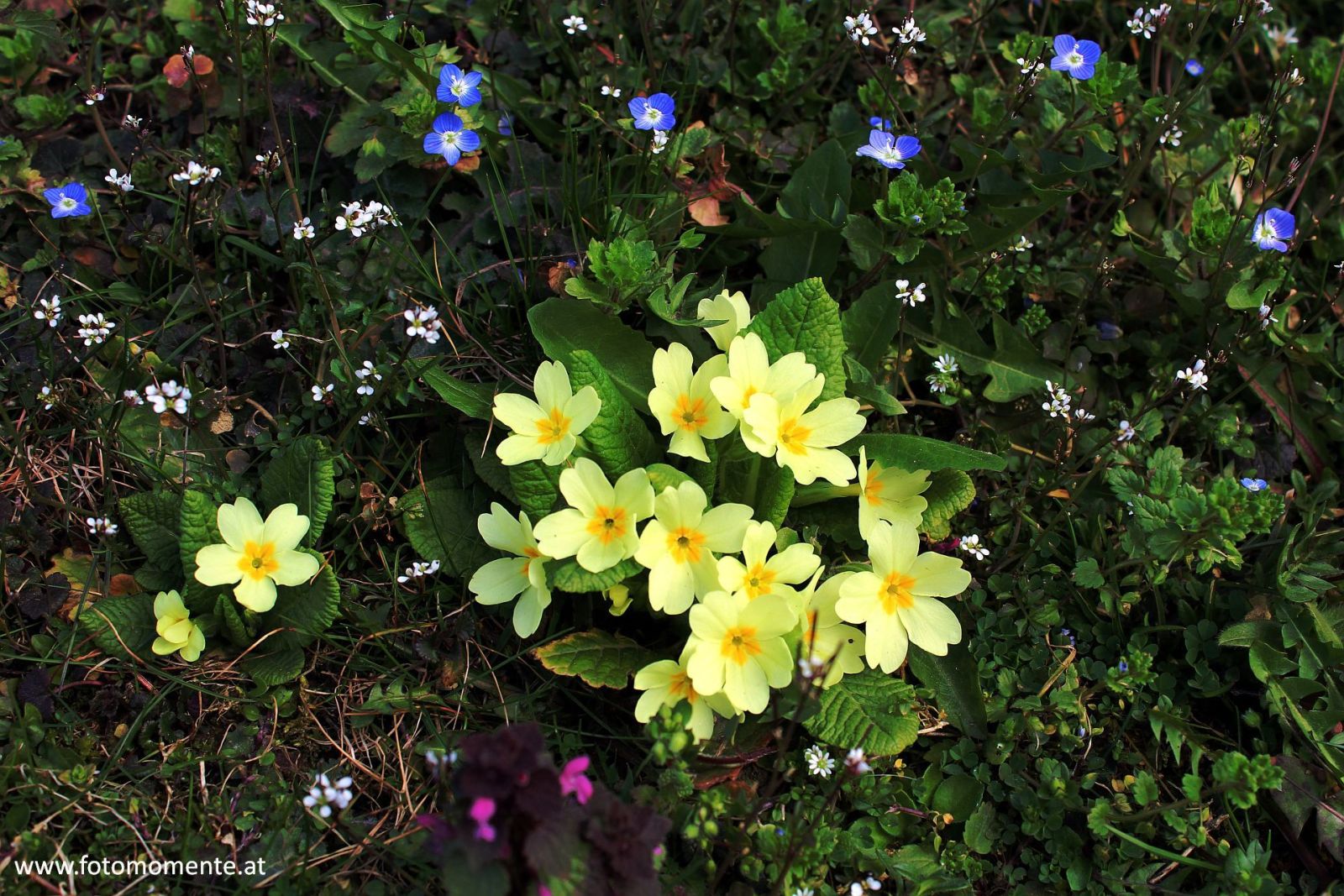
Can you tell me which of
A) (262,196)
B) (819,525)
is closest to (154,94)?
(262,196)

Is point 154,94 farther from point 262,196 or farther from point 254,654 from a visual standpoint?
point 254,654

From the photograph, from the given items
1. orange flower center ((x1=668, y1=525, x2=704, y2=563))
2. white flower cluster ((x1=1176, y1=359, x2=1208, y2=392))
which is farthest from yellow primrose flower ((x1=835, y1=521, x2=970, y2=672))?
white flower cluster ((x1=1176, y1=359, x2=1208, y2=392))

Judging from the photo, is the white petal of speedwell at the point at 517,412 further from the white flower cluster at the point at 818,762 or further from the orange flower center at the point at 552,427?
the white flower cluster at the point at 818,762

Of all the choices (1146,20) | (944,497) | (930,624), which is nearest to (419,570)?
(930,624)

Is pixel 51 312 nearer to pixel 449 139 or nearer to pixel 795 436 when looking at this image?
pixel 449 139

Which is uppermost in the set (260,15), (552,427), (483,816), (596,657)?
(260,15)

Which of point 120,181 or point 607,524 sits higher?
point 120,181
